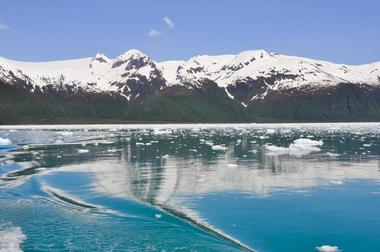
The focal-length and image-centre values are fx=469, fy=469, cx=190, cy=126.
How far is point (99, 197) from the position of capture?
22344 mm

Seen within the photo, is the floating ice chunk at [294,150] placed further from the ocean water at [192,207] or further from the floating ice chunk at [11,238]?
the floating ice chunk at [11,238]

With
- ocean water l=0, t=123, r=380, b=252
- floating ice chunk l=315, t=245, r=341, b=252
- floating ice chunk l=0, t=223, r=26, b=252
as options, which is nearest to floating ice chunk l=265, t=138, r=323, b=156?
ocean water l=0, t=123, r=380, b=252

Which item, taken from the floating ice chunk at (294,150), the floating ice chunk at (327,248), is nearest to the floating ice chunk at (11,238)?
the floating ice chunk at (327,248)

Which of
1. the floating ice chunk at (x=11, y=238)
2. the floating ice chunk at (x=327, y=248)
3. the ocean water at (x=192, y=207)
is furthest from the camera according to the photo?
the ocean water at (x=192, y=207)

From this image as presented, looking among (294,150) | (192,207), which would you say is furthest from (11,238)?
(294,150)

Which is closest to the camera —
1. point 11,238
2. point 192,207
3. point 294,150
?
point 11,238

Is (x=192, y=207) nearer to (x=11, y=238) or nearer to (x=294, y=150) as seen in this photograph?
(x=11, y=238)

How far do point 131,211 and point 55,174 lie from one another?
13.6 meters

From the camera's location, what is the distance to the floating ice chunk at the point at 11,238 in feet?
46.6

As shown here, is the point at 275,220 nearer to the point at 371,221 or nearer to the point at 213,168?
Result: the point at 371,221

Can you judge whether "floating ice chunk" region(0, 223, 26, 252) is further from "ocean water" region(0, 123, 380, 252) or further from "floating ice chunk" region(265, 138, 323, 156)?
"floating ice chunk" region(265, 138, 323, 156)

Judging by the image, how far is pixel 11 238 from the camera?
1523 centimetres

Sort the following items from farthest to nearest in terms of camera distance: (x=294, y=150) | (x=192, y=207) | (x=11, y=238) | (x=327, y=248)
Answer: (x=294, y=150) < (x=192, y=207) < (x=11, y=238) < (x=327, y=248)

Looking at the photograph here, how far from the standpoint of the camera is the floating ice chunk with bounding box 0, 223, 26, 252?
14.2m
